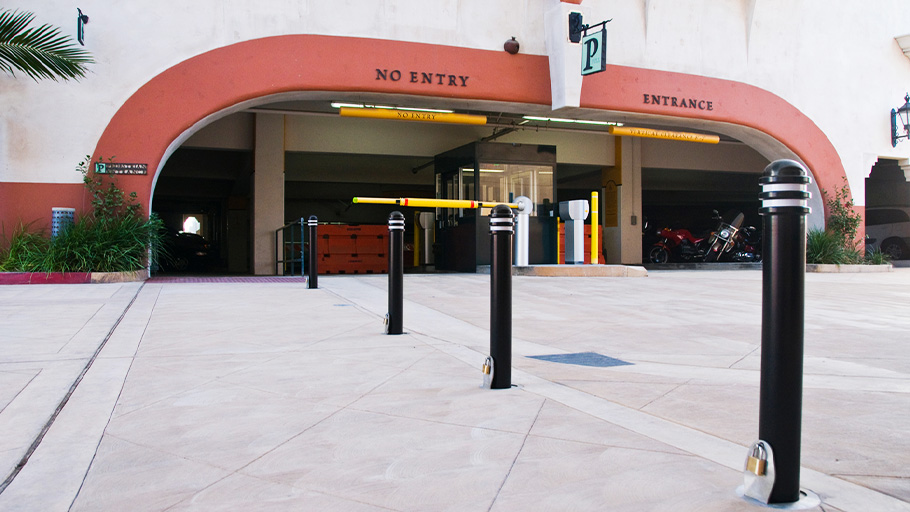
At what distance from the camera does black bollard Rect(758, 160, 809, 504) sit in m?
1.92

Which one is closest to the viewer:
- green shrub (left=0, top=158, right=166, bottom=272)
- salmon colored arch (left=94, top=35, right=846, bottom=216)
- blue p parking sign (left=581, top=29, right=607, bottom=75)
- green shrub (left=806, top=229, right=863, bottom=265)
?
green shrub (left=0, top=158, right=166, bottom=272)

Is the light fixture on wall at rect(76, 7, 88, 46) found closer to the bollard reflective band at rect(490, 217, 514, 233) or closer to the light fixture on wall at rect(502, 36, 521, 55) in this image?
the light fixture on wall at rect(502, 36, 521, 55)

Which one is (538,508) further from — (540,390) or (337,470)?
(540,390)

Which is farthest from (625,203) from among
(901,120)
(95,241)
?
(95,241)

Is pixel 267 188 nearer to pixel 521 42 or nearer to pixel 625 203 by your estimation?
pixel 521 42

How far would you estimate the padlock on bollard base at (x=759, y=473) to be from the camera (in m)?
1.92

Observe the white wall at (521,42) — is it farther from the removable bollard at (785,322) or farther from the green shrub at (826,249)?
the removable bollard at (785,322)

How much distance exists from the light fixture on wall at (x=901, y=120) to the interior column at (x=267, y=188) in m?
15.9

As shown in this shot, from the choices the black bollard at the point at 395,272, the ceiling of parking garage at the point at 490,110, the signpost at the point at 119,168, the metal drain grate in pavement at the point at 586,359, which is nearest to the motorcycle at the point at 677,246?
the ceiling of parking garage at the point at 490,110

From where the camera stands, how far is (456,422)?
276 cm

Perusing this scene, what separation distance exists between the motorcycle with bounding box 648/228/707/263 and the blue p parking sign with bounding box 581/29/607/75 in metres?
11.4

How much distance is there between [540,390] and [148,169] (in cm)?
1026

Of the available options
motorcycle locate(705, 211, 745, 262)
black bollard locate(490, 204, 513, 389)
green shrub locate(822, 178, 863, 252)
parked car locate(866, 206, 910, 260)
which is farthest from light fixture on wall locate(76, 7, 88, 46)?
parked car locate(866, 206, 910, 260)

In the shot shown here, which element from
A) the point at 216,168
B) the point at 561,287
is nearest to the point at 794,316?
the point at 561,287
